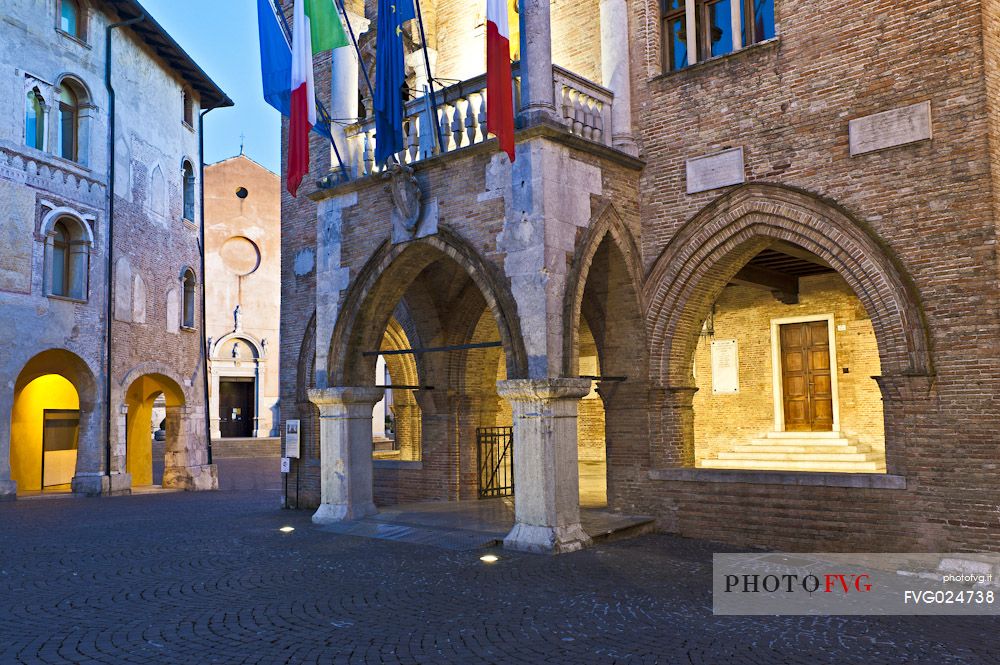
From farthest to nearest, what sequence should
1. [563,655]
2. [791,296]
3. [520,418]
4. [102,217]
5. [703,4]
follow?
[102,217] < [791,296] < [703,4] < [520,418] < [563,655]

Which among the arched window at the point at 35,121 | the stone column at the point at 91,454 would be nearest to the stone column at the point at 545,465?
the stone column at the point at 91,454

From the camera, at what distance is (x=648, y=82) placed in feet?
35.8

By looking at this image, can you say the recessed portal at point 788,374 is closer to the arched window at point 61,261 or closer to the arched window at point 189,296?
the arched window at point 61,261

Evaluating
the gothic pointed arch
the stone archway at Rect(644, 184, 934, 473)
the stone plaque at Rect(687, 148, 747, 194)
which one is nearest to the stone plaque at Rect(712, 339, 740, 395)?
the stone archway at Rect(644, 184, 934, 473)

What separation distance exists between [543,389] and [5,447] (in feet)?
37.1

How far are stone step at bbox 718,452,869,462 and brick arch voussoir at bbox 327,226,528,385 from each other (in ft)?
16.4

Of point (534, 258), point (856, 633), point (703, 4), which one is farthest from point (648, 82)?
point (856, 633)

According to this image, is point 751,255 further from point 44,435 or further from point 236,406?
point 236,406

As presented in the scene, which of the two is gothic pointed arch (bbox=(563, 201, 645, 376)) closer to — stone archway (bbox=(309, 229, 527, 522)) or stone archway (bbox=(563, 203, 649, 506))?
stone archway (bbox=(563, 203, 649, 506))

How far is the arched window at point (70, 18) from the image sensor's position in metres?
17.5

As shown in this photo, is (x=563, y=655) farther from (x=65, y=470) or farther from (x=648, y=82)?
(x=65, y=470)

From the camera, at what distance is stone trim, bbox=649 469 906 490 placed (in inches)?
338

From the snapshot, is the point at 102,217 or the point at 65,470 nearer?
the point at 102,217

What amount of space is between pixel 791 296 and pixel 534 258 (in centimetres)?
569
